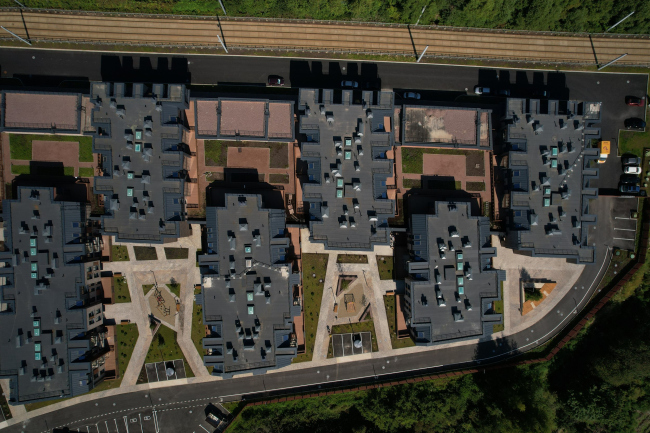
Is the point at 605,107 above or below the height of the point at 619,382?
above

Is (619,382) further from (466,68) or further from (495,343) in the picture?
(466,68)

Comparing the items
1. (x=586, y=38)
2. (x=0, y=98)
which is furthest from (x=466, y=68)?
(x=0, y=98)

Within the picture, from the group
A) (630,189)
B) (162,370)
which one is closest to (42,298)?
(162,370)

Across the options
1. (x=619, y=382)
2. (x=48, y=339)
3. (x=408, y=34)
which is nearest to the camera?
(x=48, y=339)

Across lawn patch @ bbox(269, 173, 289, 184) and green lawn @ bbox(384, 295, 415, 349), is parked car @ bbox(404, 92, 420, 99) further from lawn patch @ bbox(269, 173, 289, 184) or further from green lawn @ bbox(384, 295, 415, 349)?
green lawn @ bbox(384, 295, 415, 349)

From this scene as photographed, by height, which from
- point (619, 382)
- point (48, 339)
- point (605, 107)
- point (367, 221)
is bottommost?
point (619, 382)
